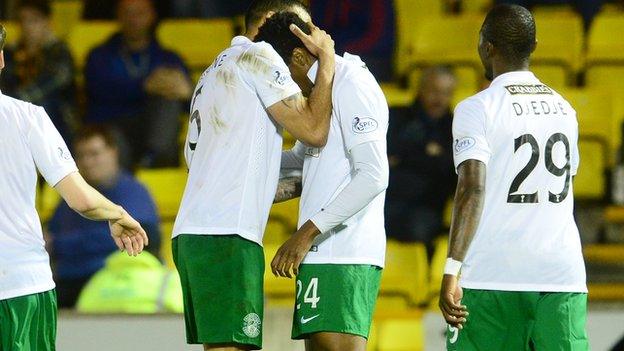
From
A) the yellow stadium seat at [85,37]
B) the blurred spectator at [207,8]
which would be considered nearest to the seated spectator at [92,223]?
the yellow stadium seat at [85,37]

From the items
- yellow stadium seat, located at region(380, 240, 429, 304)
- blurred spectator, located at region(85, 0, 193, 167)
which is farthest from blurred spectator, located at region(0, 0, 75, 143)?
yellow stadium seat, located at region(380, 240, 429, 304)

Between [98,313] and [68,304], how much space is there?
150 centimetres

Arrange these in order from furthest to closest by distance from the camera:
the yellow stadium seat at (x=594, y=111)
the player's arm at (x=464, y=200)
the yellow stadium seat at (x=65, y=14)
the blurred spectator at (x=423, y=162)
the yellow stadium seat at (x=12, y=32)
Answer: the yellow stadium seat at (x=65, y=14) < the yellow stadium seat at (x=12, y=32) < the yellow stadium seat at (x=594, y=111) < the blurred spectator at (x=423, y=162) < the player's arm at (x=464, y=200)

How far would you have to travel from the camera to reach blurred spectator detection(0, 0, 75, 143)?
33.0 feet

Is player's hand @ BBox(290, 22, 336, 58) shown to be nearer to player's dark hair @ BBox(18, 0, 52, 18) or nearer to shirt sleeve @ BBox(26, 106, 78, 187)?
shirt sleeve @ BBox(26, 106, 78, 187)

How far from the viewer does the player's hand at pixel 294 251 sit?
5.07 metres

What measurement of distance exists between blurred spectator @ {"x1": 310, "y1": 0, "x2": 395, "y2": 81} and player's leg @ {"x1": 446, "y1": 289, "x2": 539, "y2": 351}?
5.43 m

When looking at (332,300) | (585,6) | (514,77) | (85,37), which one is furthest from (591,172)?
(332,300)

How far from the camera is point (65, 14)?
38.4ft

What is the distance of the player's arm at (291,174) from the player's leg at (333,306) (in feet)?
1.32

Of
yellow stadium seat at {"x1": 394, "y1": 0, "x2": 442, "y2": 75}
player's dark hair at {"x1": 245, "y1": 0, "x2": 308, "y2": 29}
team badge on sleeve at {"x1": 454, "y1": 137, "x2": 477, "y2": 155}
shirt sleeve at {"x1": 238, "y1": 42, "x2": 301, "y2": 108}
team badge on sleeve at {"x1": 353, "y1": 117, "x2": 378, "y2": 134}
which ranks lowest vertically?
team badge on sleeve at {"x1": 454, "y1": 137, "x2": 477, "y2": 155}

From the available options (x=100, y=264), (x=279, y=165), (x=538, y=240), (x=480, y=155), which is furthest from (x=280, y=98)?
(x=100, y=264)

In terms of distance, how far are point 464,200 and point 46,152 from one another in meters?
1.45

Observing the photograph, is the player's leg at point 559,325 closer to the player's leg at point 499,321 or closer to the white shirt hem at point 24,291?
the player's leg at point 499,321
